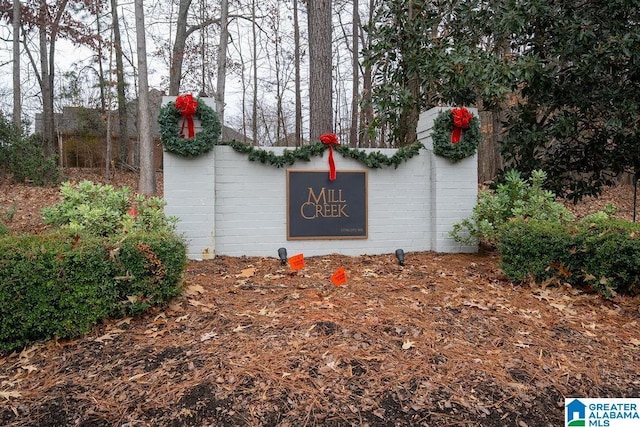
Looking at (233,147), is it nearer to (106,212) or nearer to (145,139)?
(106,212)

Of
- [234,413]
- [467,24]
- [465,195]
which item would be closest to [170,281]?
[234,413]

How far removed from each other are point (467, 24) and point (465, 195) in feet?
9.79

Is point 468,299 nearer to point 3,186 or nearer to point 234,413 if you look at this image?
point 234,413

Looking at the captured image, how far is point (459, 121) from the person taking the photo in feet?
20.5

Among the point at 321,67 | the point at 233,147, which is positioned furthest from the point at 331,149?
the point at 321,67

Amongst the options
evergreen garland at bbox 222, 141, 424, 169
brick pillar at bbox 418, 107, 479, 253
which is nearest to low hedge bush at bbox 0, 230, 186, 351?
evergreen garland at bbox 222, 141, 424, 169

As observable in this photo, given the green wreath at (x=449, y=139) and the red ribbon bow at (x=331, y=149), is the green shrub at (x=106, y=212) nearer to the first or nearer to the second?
the red ribbon bow at (x=331, y=149)

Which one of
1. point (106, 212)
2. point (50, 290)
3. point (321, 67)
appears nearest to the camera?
point (50, 290)

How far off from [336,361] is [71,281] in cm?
197

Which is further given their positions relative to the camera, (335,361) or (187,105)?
(187,105)

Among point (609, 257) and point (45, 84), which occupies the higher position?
point (45, 84)

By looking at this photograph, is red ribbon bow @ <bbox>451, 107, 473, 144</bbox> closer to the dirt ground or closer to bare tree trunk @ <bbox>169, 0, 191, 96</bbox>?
the dirt ground

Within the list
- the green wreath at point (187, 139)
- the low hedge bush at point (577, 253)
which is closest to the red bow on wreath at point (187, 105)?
the green wreath at point (187, 139)

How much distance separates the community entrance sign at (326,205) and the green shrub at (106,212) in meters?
1.59
